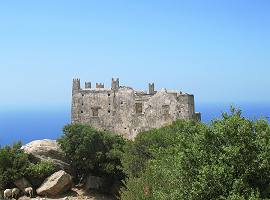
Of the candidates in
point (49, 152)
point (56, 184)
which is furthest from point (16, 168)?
point (49, 152)

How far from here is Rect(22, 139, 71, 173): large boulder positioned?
53.2 metres

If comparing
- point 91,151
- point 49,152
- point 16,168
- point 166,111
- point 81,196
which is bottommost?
point 81,196

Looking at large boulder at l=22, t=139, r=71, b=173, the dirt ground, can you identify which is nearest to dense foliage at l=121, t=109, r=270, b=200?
the dirt ground

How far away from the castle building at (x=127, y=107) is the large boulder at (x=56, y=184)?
12.3 metres

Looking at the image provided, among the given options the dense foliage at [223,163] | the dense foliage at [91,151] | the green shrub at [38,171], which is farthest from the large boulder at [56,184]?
the dense foliage at [223,163]

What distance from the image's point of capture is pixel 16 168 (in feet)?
164

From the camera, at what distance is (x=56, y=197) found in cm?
4922

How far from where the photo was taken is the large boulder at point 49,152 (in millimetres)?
53219

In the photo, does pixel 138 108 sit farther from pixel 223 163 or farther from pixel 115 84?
pixel 223 163

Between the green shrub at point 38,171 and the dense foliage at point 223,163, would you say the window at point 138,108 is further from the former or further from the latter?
the dense foliage at point 223,163

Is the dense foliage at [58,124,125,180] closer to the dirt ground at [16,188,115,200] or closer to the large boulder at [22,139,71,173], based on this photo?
the large boulder at [22,139,71,173]

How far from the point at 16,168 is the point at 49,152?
5.08 meters

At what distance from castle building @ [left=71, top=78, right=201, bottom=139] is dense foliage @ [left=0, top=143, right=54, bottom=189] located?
13013 millimetres

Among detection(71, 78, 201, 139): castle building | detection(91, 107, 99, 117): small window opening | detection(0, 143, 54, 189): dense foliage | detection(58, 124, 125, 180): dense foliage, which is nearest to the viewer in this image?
detection(0, 143, 54, 189): dense foliage
